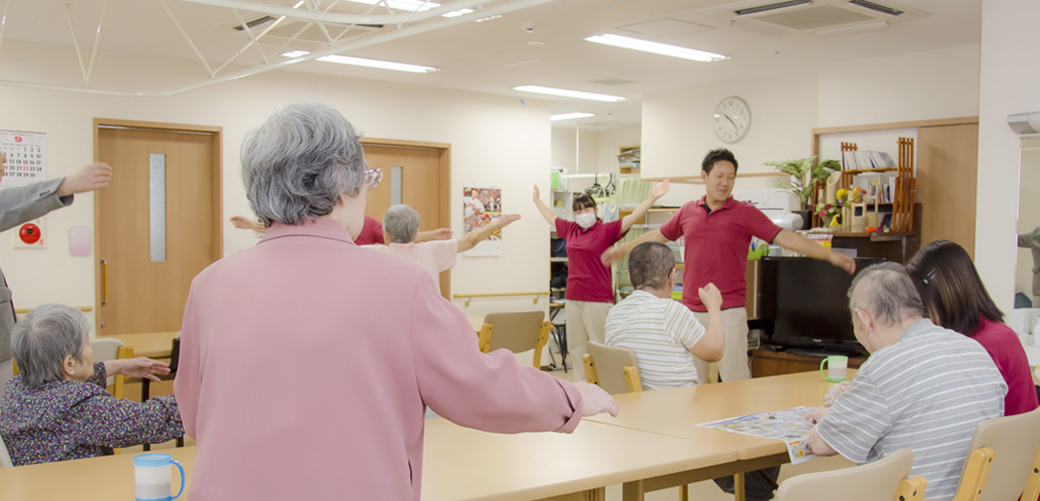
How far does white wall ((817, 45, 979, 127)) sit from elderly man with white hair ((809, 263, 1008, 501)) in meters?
4.33

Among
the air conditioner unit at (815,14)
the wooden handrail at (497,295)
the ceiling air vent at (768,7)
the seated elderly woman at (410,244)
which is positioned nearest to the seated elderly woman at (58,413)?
the seated elderly woman at (410,244)

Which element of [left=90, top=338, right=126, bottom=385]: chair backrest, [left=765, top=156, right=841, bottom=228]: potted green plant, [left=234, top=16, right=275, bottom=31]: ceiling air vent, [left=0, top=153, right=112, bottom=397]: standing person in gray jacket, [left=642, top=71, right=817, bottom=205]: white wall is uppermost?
[left=234, top=16, right=275, bottom=31]: ceiling air vent

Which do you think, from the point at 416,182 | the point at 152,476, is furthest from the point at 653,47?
the point at 152,476

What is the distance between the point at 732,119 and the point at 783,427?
17.7 ft

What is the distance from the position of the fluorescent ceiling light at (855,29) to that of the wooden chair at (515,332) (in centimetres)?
264

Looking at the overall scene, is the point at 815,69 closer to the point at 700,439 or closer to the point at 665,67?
the point at 665,67

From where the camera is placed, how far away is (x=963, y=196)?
18.9 feet

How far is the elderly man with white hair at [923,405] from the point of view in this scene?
6.81ft

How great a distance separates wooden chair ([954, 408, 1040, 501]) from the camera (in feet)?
6.47

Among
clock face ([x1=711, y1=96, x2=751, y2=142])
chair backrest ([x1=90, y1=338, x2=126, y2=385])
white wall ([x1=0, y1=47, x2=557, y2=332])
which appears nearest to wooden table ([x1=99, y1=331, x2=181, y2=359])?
chair backrest ([x1=90, y1=338, x2=126, y2=385])

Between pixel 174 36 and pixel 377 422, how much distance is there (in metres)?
5.22

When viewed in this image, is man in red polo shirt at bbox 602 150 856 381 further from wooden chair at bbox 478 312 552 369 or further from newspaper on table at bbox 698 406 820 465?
newspaper on table at bbox 698 406 820 465

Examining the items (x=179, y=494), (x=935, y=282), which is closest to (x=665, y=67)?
(x=935, y=282)

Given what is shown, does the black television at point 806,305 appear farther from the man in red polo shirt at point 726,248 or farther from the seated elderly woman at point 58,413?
A: the seated elderly woman at point 58,413
